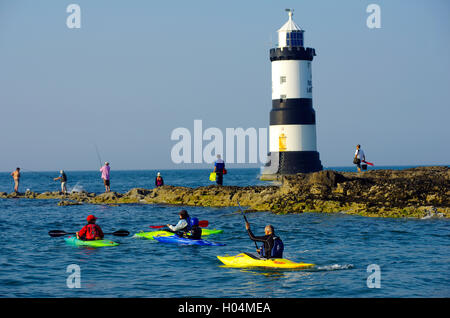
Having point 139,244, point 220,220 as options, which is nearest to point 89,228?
point 139,244

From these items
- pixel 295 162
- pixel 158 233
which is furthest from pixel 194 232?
pixel 295 162

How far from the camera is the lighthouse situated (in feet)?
153

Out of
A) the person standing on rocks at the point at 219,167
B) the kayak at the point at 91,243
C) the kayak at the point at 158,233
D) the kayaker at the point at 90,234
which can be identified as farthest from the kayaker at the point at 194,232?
the person standing on rocks at the point at 219,167

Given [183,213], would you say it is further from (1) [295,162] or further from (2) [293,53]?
(2) [293,53]

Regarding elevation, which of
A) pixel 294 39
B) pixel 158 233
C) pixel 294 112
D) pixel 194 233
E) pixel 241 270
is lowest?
pixel 241 270

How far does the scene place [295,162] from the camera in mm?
47094

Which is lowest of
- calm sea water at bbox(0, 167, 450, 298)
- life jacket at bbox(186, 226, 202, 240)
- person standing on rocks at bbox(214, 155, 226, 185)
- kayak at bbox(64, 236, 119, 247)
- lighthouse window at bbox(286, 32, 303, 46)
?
calm sea water at bbox(0, 167, 450, 298)

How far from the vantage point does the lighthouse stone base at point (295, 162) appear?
46.9m

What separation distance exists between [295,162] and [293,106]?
14.8ft

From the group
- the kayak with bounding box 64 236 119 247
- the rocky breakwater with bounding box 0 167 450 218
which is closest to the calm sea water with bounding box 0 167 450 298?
the kayak with bounding box 64 236 119 247

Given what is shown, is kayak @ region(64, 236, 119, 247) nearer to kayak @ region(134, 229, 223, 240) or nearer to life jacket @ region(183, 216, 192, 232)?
kayak @ region(134, 229, 223, 240)

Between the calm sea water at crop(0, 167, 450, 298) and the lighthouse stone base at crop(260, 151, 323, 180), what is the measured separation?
20.4 metres

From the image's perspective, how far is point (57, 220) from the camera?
1118 inches

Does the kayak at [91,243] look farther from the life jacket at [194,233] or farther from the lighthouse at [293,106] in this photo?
the lighthouse at [293,106]
